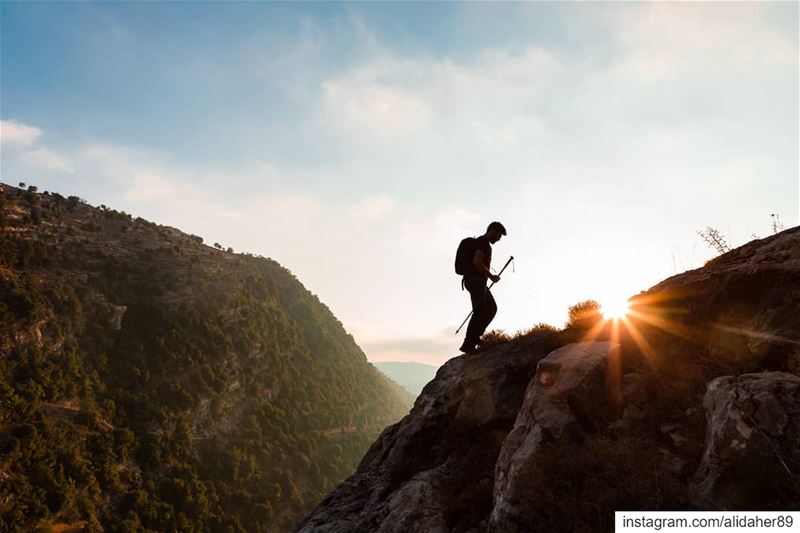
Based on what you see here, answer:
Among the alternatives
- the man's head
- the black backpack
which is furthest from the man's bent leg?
the man's head

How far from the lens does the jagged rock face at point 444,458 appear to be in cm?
711

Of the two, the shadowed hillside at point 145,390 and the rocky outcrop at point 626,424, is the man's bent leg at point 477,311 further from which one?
the shadowed hillside at point 145,390

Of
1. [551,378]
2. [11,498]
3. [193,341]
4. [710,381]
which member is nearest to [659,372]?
[710,381]

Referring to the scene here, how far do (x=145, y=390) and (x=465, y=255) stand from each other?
111003mm

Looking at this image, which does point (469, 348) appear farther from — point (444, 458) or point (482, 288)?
point (444, 458)

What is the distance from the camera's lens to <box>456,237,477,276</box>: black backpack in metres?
10.7

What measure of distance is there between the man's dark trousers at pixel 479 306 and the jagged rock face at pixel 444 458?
579mm

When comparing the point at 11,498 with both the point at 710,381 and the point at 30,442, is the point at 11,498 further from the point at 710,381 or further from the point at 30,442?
the point at 710,381

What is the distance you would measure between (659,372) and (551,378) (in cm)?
155

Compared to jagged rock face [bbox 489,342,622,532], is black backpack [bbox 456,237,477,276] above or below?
above

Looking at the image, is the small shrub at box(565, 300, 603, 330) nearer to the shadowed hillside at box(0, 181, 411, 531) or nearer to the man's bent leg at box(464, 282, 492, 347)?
the man's bent leg at box(464, 282, 492, 347)

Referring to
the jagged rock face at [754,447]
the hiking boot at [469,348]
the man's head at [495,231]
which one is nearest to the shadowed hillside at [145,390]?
the hiking boot at [469,348]

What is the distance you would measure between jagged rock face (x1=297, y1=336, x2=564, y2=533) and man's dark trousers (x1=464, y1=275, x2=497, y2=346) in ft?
1.90

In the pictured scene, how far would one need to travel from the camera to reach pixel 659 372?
6.52 metres
